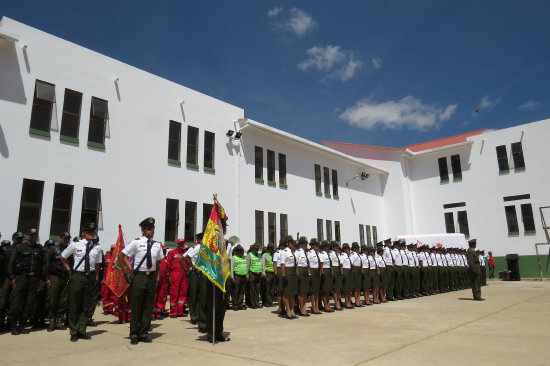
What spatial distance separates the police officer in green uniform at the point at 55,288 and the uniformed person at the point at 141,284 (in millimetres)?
2339

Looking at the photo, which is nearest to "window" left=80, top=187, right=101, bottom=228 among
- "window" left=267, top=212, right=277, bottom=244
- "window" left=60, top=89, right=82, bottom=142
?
"window" left=60, top=89, right=82, bottom=142

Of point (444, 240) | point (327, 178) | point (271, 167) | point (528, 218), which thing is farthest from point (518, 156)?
point (271, 167)

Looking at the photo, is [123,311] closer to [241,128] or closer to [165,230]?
[165,230]

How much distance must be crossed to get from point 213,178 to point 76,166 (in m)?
6.15

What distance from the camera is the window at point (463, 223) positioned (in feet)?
94.3

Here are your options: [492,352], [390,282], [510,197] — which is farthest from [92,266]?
[510,197]

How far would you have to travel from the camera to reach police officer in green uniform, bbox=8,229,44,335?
7.81 m

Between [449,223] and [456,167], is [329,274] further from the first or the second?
[456,167]

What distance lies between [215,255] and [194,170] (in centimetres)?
1086

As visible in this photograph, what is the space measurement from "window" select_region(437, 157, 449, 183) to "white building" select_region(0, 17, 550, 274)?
8 cm

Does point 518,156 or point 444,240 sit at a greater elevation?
point 518,156

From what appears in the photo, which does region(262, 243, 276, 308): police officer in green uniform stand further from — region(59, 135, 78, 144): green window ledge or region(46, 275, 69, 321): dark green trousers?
region(59, 135, 78, 144): green window ledge

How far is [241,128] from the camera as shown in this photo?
19.8 m

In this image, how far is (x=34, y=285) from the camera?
8141 millimetres
